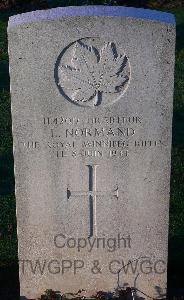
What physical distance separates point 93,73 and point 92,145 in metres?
0.55

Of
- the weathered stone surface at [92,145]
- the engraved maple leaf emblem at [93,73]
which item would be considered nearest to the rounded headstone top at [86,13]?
the weathered stone surface at [92,145]

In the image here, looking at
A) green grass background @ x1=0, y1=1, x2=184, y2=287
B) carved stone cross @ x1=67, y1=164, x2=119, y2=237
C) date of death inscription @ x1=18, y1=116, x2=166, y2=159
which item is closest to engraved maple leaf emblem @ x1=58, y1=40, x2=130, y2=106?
date of death inscription @ x1=18, y1=116, x2=166, y2=159

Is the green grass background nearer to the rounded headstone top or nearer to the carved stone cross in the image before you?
the carved stone cross

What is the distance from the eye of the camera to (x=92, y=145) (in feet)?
14.1

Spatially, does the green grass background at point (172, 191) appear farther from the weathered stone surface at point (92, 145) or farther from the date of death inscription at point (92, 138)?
the date of death inscription at point (92, 138)

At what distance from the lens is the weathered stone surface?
399 centimetres

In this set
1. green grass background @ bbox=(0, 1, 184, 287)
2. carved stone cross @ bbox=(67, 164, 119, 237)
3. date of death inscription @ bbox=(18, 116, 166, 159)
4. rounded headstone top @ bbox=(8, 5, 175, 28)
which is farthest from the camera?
green grass background @ bbox=(0, 1, 184, 287)

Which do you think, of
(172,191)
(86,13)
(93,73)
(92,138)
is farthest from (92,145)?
(172,191)

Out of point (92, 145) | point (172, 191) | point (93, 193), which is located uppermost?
point (92, 145)

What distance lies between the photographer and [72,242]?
4633 mm

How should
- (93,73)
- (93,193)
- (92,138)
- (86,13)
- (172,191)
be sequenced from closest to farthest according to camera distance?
(86,13) < (93,73) < (92,138) < (93,193) < (172,191)

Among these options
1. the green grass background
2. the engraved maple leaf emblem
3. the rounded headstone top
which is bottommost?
the green grass background

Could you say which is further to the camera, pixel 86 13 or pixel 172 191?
pixel 172 191

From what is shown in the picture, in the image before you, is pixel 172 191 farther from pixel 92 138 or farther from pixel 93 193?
pixel 92 138
